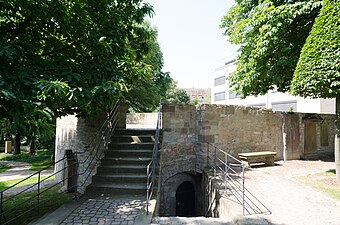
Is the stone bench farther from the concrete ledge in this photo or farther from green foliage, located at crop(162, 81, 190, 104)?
green foliage, located at crop(162, 81, 190, 104)

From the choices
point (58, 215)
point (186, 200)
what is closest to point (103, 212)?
point (58, 215)

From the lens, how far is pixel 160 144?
714 cm

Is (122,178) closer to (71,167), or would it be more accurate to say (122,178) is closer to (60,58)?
(71,167)

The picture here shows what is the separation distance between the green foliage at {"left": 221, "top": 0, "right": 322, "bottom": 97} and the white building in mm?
1239

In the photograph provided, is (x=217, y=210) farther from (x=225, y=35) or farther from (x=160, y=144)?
(x=225, y=35)

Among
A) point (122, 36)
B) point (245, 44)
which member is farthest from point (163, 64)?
point (122, 36)

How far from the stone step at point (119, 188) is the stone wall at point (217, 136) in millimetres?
1866

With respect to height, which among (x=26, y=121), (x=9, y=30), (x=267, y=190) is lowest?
(x=267, y=190)

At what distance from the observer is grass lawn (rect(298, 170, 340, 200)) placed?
232 inches

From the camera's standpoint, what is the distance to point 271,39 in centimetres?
738

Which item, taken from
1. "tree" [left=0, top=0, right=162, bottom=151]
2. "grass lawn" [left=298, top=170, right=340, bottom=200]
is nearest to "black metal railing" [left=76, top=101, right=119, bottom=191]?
"tree" [left=0, top=0, right=162, bottom=151]

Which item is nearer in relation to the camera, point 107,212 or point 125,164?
point 107,212

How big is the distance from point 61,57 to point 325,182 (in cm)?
798

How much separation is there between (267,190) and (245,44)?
5444 millimetres
